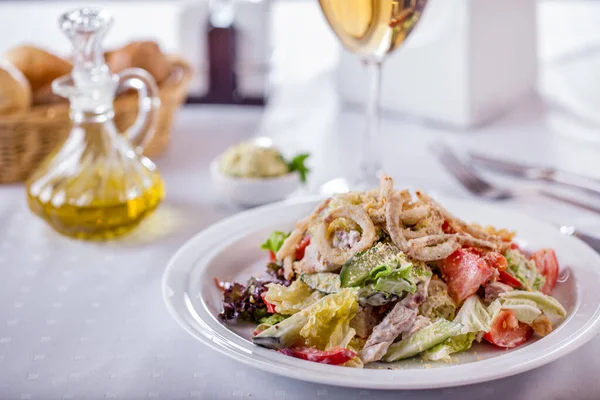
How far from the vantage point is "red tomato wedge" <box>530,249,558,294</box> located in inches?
49.4

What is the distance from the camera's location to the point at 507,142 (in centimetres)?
213

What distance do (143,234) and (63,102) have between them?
0.52 metres

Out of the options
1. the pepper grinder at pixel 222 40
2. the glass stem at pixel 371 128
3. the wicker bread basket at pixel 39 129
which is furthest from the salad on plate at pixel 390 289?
the pepper grinder at pixel 222 40

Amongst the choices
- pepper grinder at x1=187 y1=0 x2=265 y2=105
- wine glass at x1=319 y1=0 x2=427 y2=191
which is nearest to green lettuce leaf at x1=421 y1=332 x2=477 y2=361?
wine glass at x1=319 y1=0 x2=427 y2=191

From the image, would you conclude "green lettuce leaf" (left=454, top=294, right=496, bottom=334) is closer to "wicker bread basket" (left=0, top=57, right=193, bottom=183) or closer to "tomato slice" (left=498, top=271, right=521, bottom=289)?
"tomato slice" (left=498, top=271, right=521, bottom=289)

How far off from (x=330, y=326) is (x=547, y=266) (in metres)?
0.43

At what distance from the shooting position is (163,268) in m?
1.47

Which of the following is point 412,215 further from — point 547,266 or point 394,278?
point 547,266

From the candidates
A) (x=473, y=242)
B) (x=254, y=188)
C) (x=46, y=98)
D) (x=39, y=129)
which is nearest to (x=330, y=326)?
(x=473, y=242)

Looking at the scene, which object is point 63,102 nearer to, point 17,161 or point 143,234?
point 17,161

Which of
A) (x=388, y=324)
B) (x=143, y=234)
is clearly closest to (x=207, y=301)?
(x=388, y=324)

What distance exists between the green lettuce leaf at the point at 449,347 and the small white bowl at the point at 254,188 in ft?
2.39

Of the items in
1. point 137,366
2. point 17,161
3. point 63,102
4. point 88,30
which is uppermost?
point 88,30

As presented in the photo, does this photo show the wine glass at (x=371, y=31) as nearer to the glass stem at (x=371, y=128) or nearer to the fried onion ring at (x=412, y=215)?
the glass stem at (x=371, y=128)
